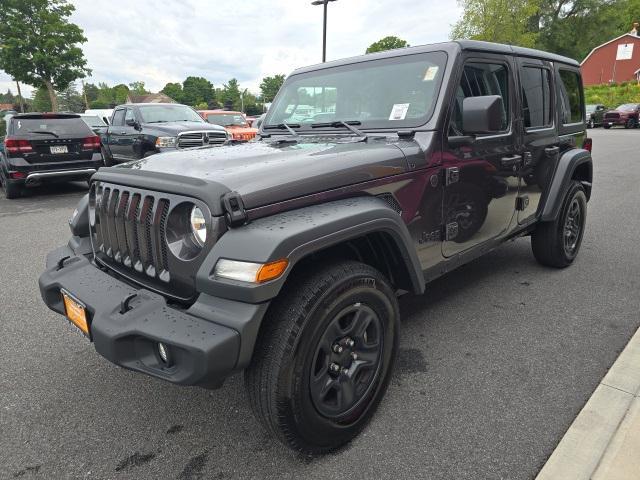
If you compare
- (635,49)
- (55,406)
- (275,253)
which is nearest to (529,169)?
(275,253)

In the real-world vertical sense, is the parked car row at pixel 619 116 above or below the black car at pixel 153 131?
above

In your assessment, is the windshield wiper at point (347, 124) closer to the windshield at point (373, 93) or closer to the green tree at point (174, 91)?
the windshield at point (373, 93)

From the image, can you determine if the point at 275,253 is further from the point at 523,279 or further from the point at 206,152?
the point at 523,279

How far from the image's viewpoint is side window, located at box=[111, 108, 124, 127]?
1114 centimetres

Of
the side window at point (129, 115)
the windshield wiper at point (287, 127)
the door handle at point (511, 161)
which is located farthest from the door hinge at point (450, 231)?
the side window at point (129, 115)

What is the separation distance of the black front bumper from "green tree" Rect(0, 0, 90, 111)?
3002 cm

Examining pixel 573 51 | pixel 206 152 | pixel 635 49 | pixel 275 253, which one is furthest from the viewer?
pixel 573 51

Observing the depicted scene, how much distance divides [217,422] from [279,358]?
832 millimetres

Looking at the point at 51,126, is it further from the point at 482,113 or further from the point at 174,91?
the point at 174,91

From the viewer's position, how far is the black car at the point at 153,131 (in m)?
9.59

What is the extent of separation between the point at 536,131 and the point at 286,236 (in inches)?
109

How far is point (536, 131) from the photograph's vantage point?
3.64 meters

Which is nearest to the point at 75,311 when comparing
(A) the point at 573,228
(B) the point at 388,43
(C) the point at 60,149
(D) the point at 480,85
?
(D) the point at 480,85

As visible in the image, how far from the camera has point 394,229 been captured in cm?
222
